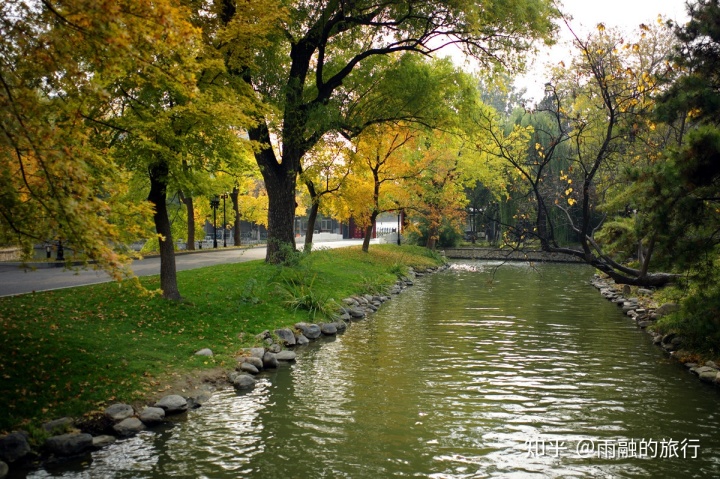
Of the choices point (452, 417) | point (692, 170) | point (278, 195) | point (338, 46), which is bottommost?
point (452, 417)

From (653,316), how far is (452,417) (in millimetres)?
10237

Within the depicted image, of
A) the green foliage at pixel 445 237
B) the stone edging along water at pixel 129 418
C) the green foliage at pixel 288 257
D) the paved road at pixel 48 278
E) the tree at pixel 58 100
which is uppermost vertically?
the tree at pixel 58 100

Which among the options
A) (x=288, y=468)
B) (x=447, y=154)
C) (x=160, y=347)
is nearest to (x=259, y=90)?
(x=160, y=347)

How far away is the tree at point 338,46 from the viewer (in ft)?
56.0

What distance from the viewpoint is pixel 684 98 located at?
32.5ft

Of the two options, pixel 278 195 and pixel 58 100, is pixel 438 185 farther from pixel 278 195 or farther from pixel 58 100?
pixel 58 100

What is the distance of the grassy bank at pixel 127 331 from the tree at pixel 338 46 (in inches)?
123

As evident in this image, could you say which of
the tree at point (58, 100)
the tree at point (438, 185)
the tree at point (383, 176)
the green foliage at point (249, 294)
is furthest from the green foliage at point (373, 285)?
the tree at point (58, 100)

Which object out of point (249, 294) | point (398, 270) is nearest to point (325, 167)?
point (398, 270)

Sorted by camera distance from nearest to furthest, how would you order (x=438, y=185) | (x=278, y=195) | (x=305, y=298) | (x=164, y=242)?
(x=164, y=242) → (x=305, y=298) → (x=278, y=195) → (x=438, y=185)

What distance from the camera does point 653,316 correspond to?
16.0 meters

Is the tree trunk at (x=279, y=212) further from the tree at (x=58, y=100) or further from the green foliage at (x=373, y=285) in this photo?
the tree at (x=58, y=100)

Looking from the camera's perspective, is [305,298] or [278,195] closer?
[305,298]

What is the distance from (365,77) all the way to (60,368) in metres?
15.6
